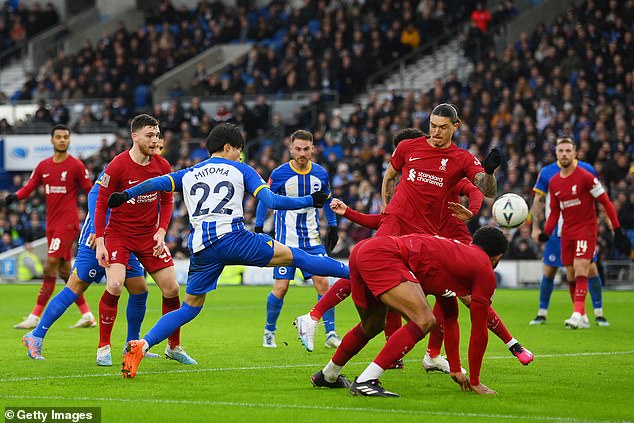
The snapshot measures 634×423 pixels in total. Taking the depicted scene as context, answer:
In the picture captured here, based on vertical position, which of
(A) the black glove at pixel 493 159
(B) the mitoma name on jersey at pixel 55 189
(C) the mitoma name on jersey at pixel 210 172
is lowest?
(B) the mitoma name on jersey at pixel 55 189

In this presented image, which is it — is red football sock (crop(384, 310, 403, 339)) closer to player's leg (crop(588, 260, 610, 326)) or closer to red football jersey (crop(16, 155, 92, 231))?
red football jersey (crop(16, 155, 92, 231))

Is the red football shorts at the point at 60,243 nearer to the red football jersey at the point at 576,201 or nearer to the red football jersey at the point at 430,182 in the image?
the red football jersey at the point at 430,182

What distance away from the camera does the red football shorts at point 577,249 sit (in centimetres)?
1606

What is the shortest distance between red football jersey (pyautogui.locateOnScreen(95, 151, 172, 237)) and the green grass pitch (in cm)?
135

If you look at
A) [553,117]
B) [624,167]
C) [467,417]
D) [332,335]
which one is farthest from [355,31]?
[467,417]

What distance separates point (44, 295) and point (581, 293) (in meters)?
7.71

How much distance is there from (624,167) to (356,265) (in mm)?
18313

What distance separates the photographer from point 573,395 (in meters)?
8.90

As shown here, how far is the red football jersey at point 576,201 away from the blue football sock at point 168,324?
775 cm

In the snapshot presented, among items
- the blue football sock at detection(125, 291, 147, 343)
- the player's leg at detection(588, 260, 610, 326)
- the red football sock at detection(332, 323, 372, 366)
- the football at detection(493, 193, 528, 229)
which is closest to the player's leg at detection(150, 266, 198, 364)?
the blue football sock at detection(125, 291, 147, 343)

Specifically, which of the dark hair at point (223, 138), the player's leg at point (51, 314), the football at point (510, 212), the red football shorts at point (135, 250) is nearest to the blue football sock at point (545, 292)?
the football at point (510, 212)

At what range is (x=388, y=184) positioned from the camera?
37.4ft

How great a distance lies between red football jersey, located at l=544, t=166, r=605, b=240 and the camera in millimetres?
15906

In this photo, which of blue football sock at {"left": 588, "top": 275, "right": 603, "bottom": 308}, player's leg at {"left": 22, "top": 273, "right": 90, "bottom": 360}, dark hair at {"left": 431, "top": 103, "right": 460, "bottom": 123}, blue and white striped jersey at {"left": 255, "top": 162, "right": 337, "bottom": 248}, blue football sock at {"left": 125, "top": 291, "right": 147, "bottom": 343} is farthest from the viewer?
blue football sock at {"left": 588, "top": 275, "right": 603, "bottom": 308}
